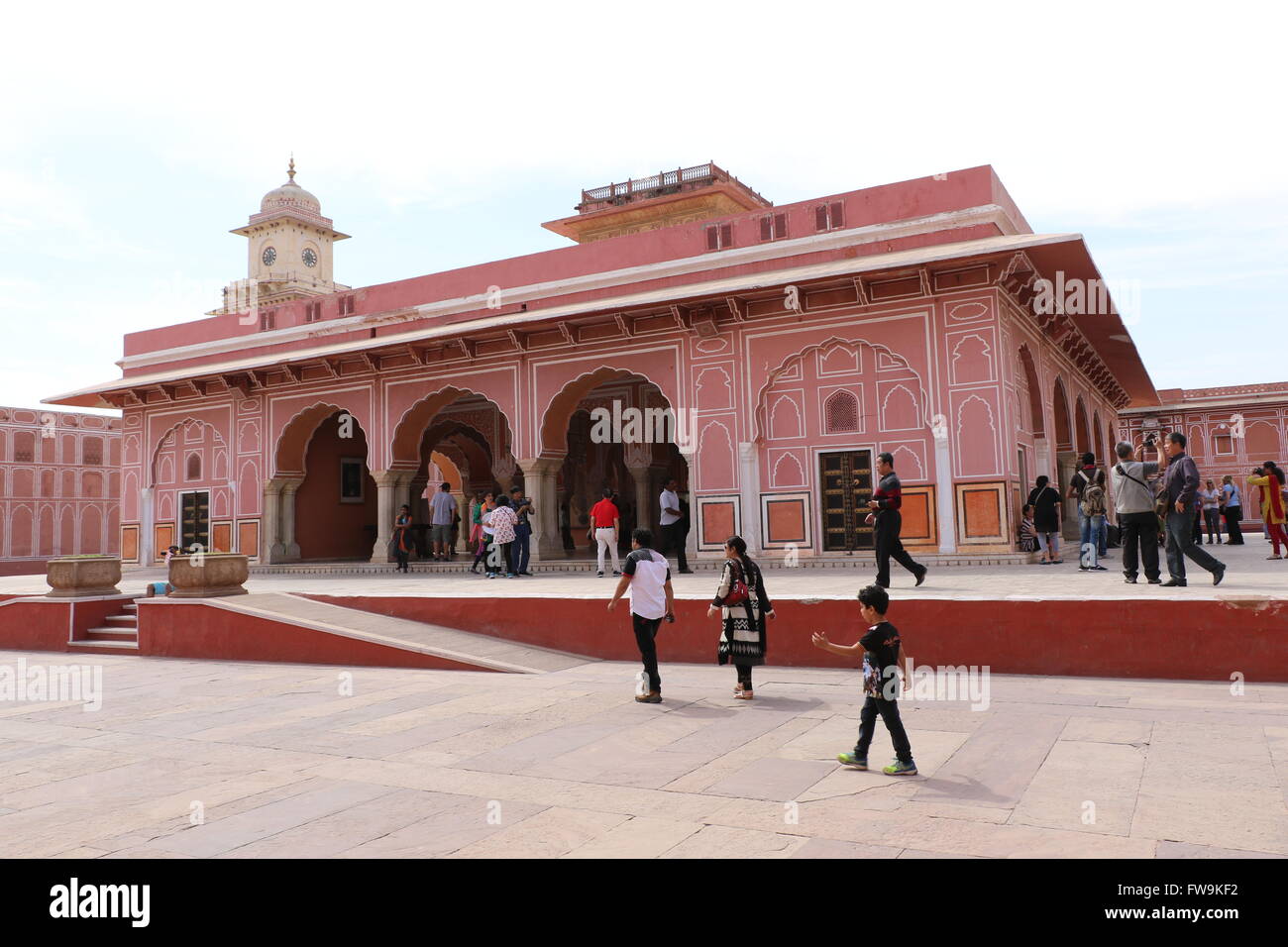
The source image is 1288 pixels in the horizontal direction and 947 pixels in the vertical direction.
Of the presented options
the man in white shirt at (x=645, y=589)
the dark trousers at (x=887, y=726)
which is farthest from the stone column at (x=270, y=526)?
the dark trousers at (x=887, y=726)

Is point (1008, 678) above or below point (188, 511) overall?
below

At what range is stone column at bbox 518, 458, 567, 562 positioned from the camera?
51.4ft

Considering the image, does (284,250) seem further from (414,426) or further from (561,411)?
(561,411)

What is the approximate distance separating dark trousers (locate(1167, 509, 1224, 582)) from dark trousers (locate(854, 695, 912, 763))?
4529 millimetres

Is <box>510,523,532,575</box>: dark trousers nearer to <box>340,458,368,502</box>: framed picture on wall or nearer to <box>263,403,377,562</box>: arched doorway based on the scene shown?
<box>263,403,377,562</box>: arched doorway

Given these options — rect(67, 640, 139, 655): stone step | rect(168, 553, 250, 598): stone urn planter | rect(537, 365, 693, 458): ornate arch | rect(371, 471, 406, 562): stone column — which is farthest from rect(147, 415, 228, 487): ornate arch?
rect(168, 553, 250, 598): stone urn planter

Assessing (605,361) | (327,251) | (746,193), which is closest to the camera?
(605,361)

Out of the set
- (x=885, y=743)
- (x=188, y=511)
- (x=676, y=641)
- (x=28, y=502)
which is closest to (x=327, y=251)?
(x=28, y=502)

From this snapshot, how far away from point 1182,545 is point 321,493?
17.0 meters

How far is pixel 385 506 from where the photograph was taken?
17.3 metres

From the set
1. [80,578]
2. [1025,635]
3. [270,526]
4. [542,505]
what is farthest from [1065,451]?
[80,578]

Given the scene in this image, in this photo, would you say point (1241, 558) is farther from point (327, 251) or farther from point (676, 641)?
point (327, 251)

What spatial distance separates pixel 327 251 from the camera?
46594mm
